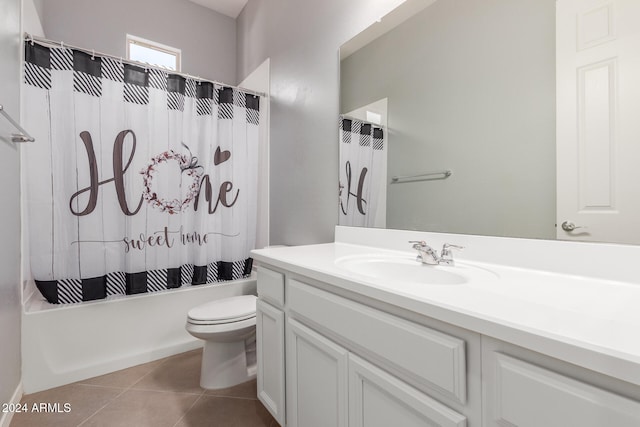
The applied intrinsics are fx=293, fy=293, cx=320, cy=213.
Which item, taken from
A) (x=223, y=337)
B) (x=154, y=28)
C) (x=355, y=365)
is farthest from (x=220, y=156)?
(x=355, y=365)

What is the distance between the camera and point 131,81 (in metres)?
1.88

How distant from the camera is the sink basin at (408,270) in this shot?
96 cm

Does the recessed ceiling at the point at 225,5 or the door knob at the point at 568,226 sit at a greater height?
the recessed ceiling at the point at 225,5

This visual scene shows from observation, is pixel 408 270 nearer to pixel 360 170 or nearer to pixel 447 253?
pixel 447 253

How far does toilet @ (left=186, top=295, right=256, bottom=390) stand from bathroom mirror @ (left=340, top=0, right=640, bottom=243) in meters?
0.93

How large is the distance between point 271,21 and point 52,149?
178 centimetres

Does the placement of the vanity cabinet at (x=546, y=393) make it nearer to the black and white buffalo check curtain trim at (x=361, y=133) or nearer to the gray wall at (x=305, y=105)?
the black and white buffalo check curtain trim at (x=361, y=133)

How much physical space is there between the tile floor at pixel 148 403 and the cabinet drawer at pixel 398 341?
2.82 ft

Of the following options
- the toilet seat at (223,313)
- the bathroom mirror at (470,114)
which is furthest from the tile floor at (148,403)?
the bathroom mirror at (470,114)

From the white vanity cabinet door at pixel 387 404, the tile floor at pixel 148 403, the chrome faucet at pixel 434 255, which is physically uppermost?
the chrome faucet at pixel 434 255

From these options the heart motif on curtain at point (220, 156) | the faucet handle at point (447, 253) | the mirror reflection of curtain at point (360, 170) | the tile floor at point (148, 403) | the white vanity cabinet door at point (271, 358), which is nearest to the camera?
the faucet handle at point (447, 253)

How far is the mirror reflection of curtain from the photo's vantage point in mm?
1500

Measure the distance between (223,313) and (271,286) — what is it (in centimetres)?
57

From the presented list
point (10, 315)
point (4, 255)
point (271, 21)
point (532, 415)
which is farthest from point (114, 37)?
point (532, 415)
